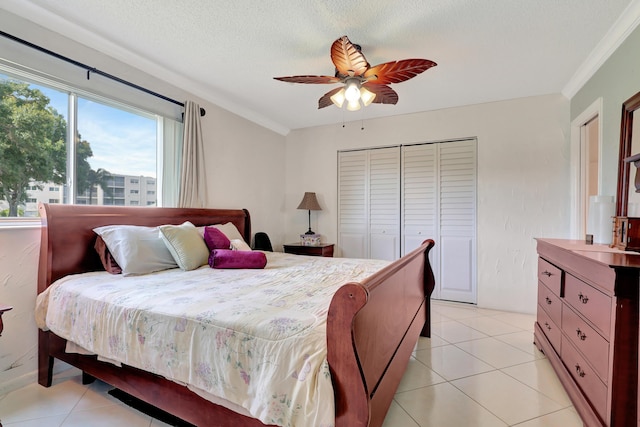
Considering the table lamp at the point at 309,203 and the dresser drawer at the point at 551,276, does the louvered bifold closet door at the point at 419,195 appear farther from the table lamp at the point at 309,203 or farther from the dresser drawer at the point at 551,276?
the dresser drawer at the point at 551,276

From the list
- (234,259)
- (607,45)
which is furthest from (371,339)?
(607,45)

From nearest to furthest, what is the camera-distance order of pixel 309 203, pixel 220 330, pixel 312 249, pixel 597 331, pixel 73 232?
pixel 220 330, pixel 597 331, pixel 73 232, pixel 312 249, pixel 309 203

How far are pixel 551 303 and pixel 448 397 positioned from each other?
1.09 metres

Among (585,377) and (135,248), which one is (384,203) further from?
(135,248)

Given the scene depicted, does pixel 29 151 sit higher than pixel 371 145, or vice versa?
pixel 371 145

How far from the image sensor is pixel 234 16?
2.04m

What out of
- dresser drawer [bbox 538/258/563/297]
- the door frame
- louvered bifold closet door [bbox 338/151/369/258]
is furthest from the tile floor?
louvered bifold closet door [bbox 338/151/369/258]

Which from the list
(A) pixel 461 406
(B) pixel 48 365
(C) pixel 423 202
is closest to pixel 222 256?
(B) pixel 48 365

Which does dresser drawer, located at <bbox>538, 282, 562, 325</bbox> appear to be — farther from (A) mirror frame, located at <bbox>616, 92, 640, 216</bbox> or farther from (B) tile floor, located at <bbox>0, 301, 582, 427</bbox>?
(A) mirror frame, located at <bbox>616, 92, 640, 216</bbox>

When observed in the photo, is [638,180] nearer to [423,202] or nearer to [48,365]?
[423,202]

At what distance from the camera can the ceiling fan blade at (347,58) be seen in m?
1.86

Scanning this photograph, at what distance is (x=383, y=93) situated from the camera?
8.00ft

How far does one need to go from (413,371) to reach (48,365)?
2.50m

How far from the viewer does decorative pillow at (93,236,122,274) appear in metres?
2.11
